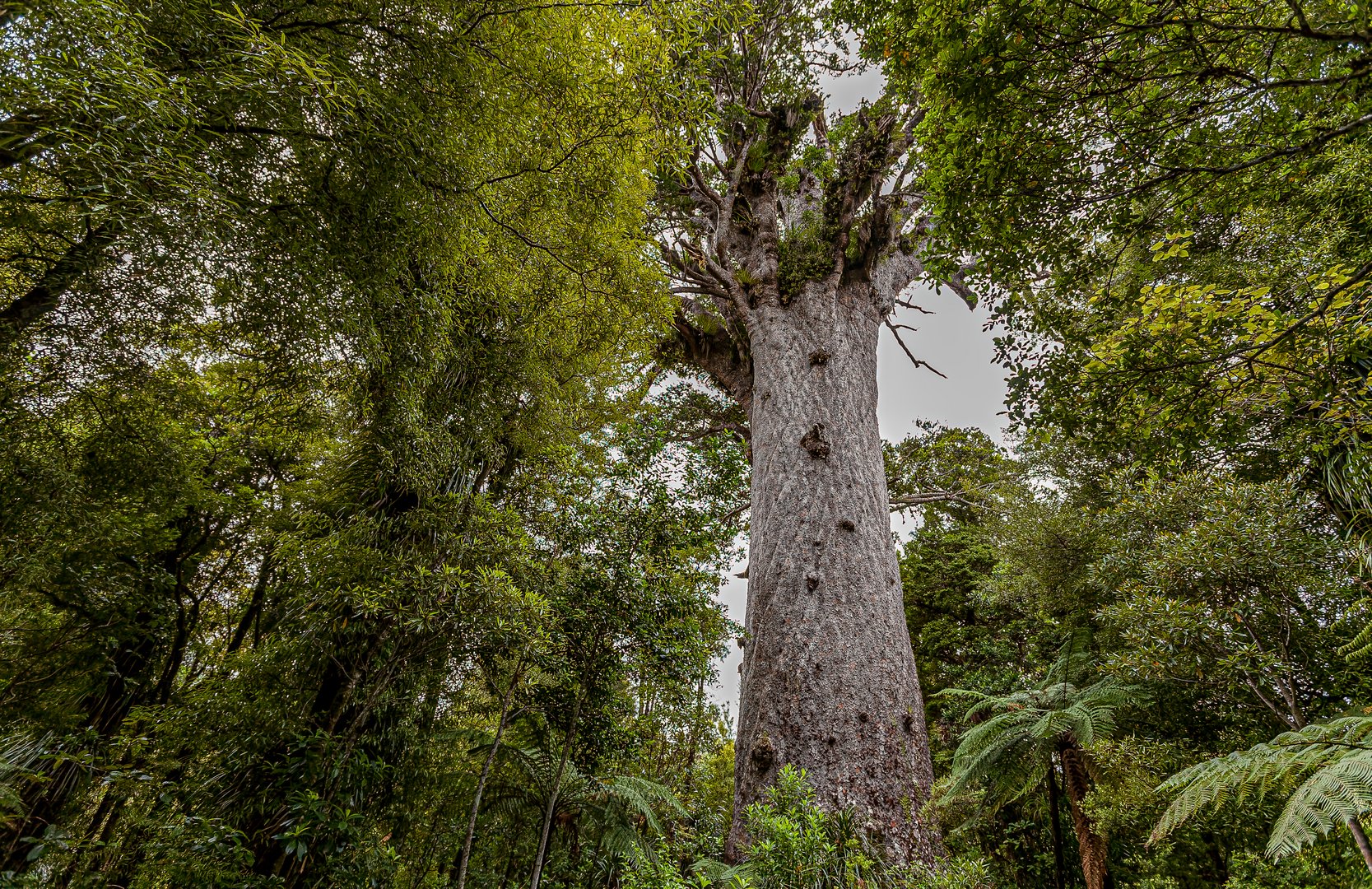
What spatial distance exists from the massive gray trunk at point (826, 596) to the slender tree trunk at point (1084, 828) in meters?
1.47

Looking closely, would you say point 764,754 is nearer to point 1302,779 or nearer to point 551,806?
point 551,806

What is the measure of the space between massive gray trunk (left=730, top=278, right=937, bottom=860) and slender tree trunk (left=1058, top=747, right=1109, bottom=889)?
1.47 m

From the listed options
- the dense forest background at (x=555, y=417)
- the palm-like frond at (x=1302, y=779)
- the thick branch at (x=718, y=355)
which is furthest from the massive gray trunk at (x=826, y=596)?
the palm-like frond at (x=1302, y=779)

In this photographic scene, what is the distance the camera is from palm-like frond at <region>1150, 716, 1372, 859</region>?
2.30 meters

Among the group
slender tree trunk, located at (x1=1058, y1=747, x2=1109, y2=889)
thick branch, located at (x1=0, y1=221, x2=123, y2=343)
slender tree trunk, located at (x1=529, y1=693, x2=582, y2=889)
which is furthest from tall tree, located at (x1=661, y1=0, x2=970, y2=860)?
thick branch, located at (x1=0, y1=221, x2=123, y2=343)

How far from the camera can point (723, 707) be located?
759cm

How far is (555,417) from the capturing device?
3.96 m

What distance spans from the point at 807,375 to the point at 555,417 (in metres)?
2.65

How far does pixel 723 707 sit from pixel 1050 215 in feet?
23.7

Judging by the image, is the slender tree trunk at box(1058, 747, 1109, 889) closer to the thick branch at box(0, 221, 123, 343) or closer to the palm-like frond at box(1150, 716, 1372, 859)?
the palm-like frond at box(1150, 716, 1372, 859)

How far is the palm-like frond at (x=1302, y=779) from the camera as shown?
7.54 feet

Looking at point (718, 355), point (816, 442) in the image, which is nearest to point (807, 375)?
point (816, 442)

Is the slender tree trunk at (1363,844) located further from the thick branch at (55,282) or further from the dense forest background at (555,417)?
the thick branch at (55,282)

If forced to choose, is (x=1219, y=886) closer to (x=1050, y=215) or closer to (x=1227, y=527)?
(x=1227, y=527)
